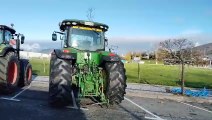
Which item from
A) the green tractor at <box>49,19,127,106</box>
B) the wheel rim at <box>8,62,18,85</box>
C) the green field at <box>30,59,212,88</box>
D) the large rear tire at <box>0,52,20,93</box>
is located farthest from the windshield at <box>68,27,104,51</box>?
the green field at <box>30,59,212,88</box>

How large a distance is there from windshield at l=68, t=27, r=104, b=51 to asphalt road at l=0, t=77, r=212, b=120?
6.42ft

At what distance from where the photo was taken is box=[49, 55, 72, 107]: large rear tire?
10867mm

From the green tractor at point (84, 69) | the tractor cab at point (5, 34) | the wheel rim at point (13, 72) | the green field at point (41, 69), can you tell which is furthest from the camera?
the green field at point (41, 69)

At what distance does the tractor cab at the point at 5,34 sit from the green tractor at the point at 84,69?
2.65 meters

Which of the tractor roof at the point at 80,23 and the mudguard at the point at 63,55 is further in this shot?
the tractor roof at the point at 80,23

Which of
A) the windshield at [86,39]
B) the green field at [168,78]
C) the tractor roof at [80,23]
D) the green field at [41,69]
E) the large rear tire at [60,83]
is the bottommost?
the green field at [168,78]

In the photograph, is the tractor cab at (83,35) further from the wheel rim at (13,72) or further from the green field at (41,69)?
the green field at (41,69)

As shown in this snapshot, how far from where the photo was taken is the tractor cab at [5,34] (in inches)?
552

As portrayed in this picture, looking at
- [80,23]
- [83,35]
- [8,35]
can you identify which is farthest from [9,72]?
[80,23]

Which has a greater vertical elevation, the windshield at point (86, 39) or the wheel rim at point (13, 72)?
the windshield at point (86, 39)

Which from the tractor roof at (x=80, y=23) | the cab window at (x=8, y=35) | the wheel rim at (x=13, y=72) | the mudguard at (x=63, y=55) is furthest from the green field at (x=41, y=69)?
the mudguard at (x=63, y=55)

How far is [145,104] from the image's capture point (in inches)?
531

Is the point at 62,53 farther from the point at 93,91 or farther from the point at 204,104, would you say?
the point at 204,104

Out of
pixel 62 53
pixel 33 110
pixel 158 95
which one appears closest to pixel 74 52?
pixel 62 53
